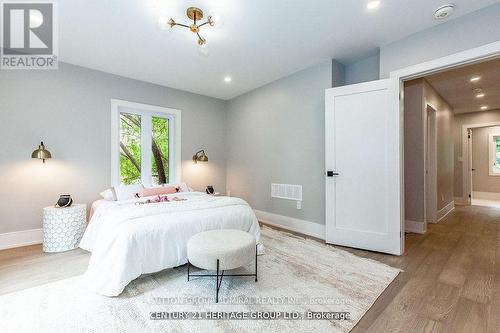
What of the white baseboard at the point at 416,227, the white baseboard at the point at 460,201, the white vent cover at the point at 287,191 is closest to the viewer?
the white baseboard at the point at 416,227

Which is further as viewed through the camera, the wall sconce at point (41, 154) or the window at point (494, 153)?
the window at point (494, 153)

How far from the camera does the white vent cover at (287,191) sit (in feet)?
13.0

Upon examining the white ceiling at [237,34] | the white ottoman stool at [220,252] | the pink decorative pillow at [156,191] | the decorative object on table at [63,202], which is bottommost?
the white ottoman stool at [220,252]

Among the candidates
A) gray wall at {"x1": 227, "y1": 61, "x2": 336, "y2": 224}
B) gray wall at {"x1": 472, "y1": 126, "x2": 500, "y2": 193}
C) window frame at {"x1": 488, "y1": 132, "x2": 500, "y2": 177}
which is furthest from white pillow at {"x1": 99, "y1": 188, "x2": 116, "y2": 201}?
window frame at {"x1": 488, "y1": 132, "x2": 500, "y2": 177}

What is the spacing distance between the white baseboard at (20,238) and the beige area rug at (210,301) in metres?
1.64

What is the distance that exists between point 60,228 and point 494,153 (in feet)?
34.6

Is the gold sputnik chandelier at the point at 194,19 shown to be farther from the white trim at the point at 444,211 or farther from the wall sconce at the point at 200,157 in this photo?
the white trim at the point at 444,211

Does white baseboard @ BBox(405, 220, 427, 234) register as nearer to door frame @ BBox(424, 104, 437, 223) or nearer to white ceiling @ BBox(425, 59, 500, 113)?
door frame @ BBox(424, 104, 437, 223)

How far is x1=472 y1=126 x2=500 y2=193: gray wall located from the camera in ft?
22.9

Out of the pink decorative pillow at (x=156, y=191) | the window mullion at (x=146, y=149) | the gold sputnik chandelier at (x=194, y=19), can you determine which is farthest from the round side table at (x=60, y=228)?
the gold sputnik chandelier at (x=194, y=19)

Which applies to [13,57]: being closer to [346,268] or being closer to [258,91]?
[258,91]

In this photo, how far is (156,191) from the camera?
3.74m

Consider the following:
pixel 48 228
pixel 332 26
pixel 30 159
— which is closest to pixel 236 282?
pixel 48 228

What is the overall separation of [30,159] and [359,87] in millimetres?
4602
